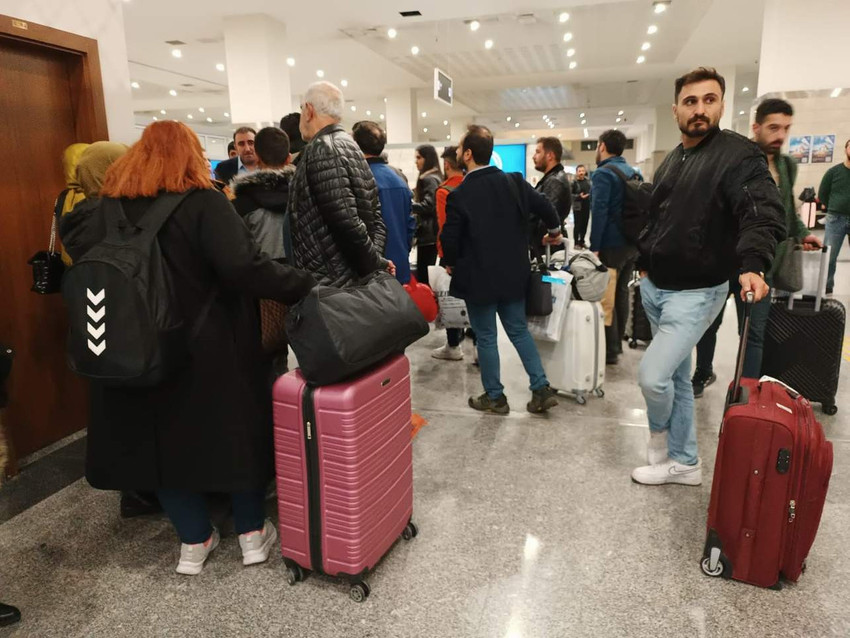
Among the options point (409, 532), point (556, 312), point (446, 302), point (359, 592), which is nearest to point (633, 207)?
point (556, 312)

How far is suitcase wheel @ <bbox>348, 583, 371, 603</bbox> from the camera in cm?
185

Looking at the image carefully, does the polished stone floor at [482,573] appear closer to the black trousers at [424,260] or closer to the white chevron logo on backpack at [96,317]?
the white chevron logo on backpack at [96,317]

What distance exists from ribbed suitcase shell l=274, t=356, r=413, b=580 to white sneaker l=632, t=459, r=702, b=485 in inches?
46.7

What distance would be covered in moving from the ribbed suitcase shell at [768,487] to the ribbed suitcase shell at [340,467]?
1.06 meters

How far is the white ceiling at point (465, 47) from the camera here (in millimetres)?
8578

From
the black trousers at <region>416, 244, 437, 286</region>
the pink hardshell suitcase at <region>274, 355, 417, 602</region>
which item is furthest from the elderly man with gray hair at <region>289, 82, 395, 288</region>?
the black trousers at <region>416, 244, 437, 286</region>

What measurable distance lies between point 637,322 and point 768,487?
2.91 m

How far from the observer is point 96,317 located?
159 centimetres

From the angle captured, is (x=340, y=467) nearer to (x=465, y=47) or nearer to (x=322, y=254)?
(x=322, y=254)

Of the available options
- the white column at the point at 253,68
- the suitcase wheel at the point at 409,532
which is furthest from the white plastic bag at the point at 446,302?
the white column at the point at 253,68

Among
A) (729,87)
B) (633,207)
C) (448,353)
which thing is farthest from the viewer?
(729,87)

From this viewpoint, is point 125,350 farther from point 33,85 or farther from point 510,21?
point 510,21

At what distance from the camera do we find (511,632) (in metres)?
1.73

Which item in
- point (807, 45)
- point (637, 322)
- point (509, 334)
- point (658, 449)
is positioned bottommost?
point (658, 449)
